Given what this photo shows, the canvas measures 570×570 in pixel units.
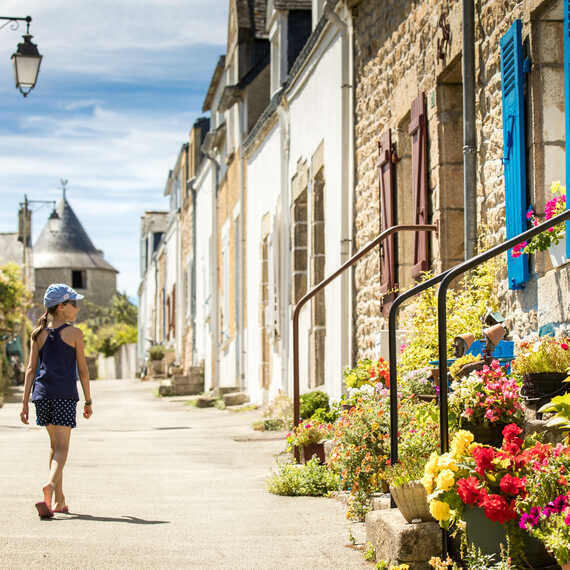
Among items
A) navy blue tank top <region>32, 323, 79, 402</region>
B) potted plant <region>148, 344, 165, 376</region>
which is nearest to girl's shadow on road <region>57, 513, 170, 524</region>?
navy blue tank top <region>32, 323, 79, 402</region>

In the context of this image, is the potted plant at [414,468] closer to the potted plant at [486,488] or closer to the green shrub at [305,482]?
the potted plant at [486,488]

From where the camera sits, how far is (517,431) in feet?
13.2

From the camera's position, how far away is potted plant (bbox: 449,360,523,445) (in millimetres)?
4520

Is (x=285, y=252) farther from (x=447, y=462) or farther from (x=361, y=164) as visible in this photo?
(x=447, y=462)

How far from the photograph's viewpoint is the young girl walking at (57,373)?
20.3 ft

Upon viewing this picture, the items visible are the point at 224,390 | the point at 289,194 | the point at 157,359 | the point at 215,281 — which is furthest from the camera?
the point at 157,359

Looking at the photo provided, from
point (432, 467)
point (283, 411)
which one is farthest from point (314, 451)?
point (283, 411)

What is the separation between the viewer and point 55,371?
20.5 feet

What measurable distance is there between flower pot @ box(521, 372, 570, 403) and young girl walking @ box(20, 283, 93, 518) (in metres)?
2.86

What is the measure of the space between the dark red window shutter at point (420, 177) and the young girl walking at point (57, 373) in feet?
10.3

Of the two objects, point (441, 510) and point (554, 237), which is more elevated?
point (554, 237)

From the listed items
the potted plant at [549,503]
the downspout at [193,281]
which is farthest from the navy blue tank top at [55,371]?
the downspout at [193,281]

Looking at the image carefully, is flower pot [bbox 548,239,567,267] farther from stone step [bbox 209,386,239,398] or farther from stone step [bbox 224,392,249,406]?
stone step [bbox 209,386,239,398]

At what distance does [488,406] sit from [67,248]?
234 ft
